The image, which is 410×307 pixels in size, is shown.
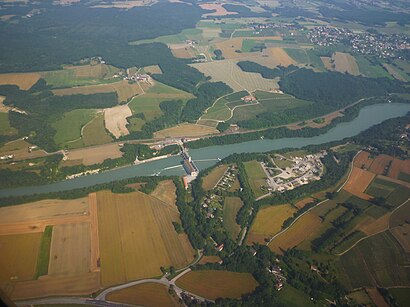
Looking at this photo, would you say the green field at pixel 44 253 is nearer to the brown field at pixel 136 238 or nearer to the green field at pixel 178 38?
the brown field at pixel 136 238

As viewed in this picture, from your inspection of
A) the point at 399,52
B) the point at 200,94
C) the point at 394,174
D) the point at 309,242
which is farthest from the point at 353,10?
the point at 309,242

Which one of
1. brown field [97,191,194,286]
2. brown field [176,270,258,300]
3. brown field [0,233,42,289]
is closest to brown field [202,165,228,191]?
brown field [97,191,194,286]

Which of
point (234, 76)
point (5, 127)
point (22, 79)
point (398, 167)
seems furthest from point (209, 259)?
point (22, 79)

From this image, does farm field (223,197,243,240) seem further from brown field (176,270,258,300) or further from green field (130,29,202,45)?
green field (130,29,202,45)

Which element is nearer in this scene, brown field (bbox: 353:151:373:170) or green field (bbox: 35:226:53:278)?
green field (bbox: 35:226:53:278)

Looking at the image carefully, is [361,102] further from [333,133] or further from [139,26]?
[139,26]

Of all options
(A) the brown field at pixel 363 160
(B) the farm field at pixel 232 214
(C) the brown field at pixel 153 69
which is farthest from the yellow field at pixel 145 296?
(C) the brown field at pixel 153 69
